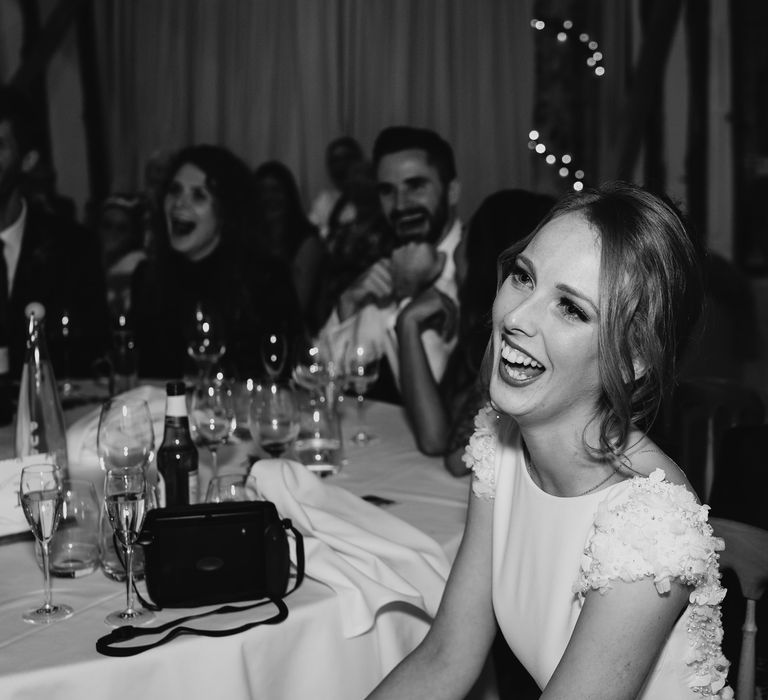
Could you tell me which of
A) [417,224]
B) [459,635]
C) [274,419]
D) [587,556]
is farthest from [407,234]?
[587,556]

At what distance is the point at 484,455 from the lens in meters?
1.43

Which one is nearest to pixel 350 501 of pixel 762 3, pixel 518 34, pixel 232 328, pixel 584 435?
pixel 584 435

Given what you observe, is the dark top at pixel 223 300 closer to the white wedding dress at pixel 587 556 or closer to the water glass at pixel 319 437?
the water glass at pixel 319 437

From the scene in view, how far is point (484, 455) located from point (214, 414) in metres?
0.70

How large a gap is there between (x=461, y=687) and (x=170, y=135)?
6357 mm

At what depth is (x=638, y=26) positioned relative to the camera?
4.73 metres

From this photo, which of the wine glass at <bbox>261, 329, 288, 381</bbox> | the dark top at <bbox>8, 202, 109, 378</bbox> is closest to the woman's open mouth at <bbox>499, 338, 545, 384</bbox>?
the wine glass at <bbox>261, 329, 288, 381</bbox>

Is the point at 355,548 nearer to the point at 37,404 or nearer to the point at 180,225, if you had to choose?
the point at 37,404

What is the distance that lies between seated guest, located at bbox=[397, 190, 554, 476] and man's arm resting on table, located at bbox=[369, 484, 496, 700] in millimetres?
862

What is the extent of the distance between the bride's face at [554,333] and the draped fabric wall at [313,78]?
411 centimetres

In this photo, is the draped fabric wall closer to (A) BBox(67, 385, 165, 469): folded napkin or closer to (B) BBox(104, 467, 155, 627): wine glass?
(A) BBox(67, 385, 165, 469): folded napkin

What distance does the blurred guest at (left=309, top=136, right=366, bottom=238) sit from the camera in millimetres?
5828

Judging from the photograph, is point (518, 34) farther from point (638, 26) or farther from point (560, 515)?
point (560, 515)

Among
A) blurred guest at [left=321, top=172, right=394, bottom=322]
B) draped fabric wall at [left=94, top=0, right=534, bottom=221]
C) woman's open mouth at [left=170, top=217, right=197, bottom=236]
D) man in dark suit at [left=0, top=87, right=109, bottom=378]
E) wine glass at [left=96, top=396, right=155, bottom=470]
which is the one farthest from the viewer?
blurred guest at [left=321, top=172, right=394, bottom=322]
